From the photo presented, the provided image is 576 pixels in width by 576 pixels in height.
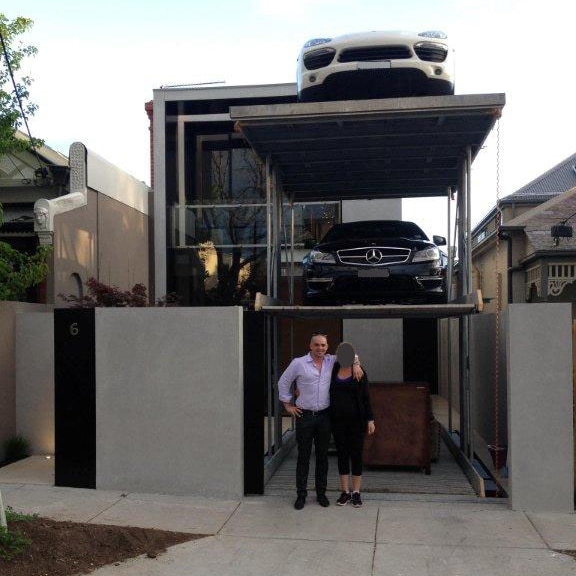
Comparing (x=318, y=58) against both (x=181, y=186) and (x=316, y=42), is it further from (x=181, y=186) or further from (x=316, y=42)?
(x=181, y=186)

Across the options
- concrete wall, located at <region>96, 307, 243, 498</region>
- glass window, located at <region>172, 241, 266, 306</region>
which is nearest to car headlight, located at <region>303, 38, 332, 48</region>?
concrete wall, located at <region>96, 307, 243, 498</region>

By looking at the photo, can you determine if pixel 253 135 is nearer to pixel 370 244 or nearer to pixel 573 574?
pixel 370 244

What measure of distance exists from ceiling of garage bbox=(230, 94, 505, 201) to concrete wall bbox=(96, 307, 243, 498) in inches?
93.6

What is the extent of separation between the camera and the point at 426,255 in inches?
346

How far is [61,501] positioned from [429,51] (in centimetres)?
628

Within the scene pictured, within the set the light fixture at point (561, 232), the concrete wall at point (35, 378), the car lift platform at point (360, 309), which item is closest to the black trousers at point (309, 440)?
the car lift platform at point (360, 309)

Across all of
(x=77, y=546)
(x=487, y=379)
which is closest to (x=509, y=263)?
(x=487, y=379)

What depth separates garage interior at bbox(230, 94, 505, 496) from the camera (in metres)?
7.49

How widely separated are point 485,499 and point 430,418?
5.17ft

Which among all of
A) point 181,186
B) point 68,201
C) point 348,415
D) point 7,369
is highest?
point 181,186

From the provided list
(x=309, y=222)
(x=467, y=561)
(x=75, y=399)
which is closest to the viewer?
(x=467, y=561)

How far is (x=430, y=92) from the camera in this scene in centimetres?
798

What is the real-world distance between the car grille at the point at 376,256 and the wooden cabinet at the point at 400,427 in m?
1.56

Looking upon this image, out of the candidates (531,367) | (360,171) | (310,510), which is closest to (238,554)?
(310,510)
